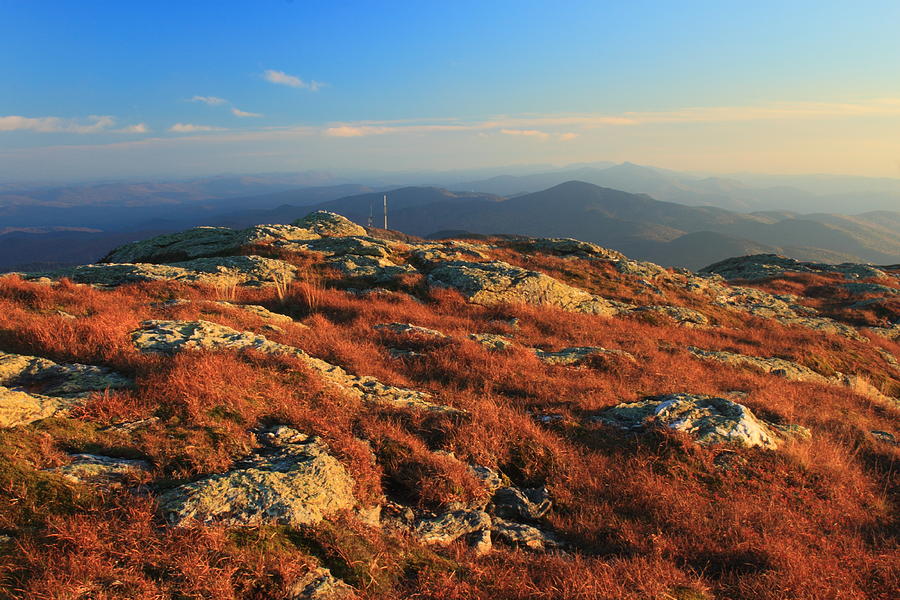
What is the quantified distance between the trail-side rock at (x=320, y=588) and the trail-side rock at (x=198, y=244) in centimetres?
2227

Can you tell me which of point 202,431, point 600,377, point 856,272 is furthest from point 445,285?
point 856,272

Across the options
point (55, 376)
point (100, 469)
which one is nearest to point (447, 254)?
point (55, 376)

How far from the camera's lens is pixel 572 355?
12359 mm

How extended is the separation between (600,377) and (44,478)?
10.4 metres

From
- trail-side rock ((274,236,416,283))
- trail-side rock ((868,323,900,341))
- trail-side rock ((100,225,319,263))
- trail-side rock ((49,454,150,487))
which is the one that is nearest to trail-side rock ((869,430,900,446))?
trail-side rock ((49,454,150,487))

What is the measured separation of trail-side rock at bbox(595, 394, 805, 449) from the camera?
776 cm

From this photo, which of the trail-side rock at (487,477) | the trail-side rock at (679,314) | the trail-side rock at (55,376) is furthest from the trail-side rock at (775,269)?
the trail-side rock at (55,376)

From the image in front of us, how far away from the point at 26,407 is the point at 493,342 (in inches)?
389

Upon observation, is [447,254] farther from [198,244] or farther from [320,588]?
[320,588]

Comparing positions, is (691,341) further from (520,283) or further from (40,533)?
(40,533)

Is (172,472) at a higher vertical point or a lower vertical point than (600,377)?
higher

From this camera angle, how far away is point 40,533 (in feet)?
12.1

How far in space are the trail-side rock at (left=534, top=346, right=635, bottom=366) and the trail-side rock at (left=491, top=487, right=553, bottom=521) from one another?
225 inches

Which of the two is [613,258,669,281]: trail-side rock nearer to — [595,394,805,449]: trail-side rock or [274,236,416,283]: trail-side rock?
[274,236,416,283]: trail-side rock
